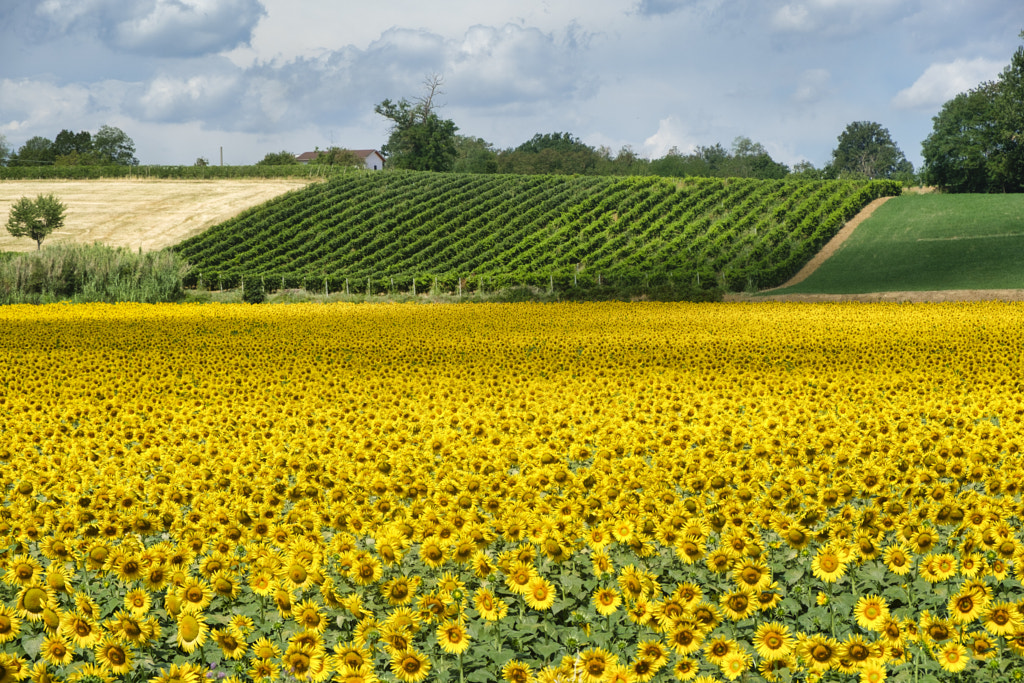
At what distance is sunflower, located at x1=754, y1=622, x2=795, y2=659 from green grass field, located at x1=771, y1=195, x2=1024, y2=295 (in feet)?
138

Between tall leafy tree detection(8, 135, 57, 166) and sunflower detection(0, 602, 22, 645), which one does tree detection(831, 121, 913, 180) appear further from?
sunflower detection(0, 602, 22, 645)

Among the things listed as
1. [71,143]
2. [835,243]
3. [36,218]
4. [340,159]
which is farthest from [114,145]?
[835,243]

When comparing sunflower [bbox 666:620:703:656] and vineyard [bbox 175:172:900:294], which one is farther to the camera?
vineyard [bbox 175:172:900:294]

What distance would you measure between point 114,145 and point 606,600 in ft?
528

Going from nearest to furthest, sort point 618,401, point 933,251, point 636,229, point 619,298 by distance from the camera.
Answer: point 618,401, point 619,298, point 933,251, point 636,229

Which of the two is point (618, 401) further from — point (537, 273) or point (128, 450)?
point (537, 273)

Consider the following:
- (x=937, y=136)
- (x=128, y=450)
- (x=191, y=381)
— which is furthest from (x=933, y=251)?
(x=128, y=450)

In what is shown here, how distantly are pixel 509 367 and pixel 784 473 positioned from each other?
7197mm

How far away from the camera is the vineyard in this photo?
5394 centimetres

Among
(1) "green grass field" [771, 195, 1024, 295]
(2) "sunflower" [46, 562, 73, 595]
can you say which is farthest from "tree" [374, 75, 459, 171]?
(2) "sunflower" [46, 562, 73, 595]

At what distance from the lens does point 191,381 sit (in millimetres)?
12289

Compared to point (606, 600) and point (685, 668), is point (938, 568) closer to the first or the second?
point (685, 668)

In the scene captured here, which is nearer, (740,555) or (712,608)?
(712,608)

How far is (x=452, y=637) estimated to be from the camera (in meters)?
4.31
